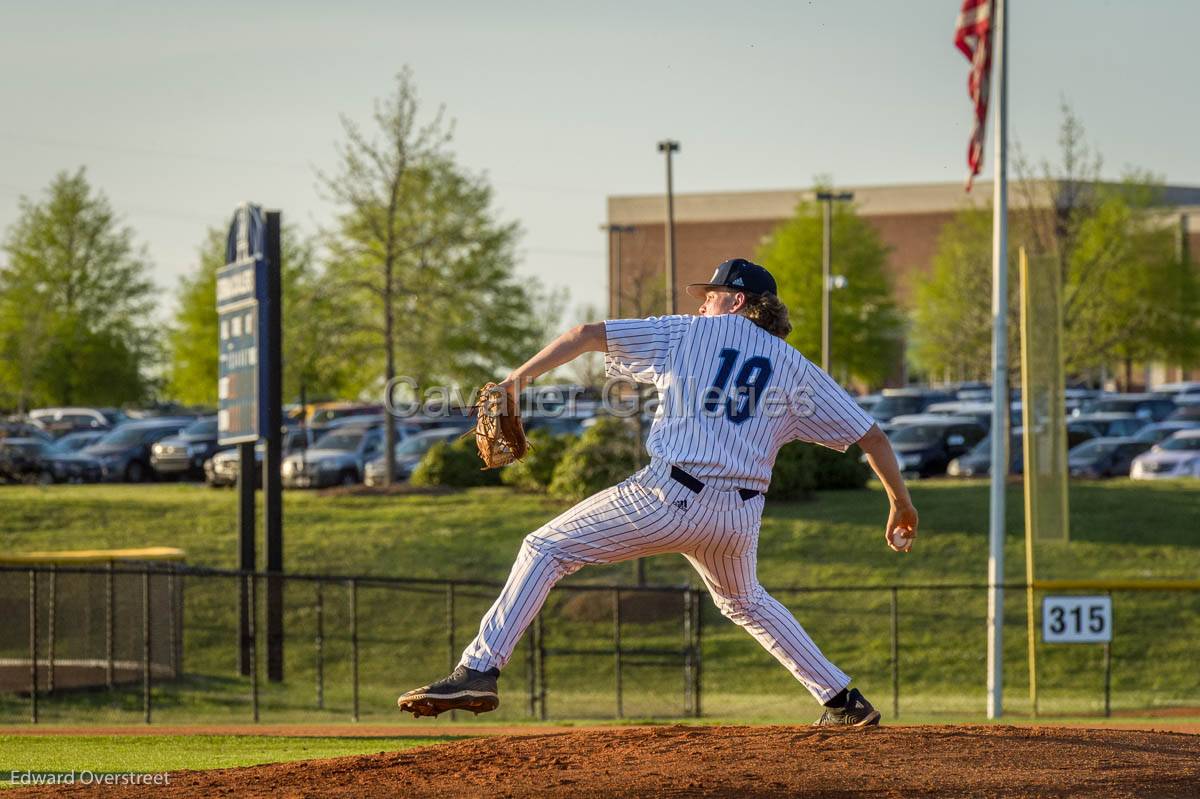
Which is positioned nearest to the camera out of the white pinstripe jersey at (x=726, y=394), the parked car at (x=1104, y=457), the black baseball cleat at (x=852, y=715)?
the white pinstripe jersey at (x=726, y=394)

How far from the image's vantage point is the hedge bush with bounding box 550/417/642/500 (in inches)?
1041

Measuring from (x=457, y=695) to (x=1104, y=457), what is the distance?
31.3 meters

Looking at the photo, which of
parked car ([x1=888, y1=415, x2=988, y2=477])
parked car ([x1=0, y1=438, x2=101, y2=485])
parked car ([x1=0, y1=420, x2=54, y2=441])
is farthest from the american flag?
parked car ([x1=0, y1=420, x2=54, y2=441])

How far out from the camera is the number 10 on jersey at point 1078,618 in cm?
1612

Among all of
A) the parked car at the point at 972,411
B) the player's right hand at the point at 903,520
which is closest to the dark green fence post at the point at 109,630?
the player's right hand at the point at 903,520

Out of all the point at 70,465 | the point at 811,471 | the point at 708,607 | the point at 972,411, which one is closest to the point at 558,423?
the point at 972,411

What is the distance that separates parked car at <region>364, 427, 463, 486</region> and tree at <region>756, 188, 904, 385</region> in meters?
17.9

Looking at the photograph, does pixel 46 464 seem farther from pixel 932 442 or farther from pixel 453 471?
pixel 932 442

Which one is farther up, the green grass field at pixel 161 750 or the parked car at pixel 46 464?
the parked car at pixel 46 464

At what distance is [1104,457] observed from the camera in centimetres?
3491

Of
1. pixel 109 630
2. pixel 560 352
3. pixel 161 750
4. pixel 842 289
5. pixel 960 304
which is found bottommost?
pixel 161 750

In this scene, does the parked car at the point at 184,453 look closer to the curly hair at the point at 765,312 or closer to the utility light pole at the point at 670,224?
the utility light pole at the point at 670,224

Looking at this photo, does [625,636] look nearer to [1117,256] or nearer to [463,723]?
[463,723]

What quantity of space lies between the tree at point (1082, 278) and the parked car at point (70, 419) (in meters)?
25.9
